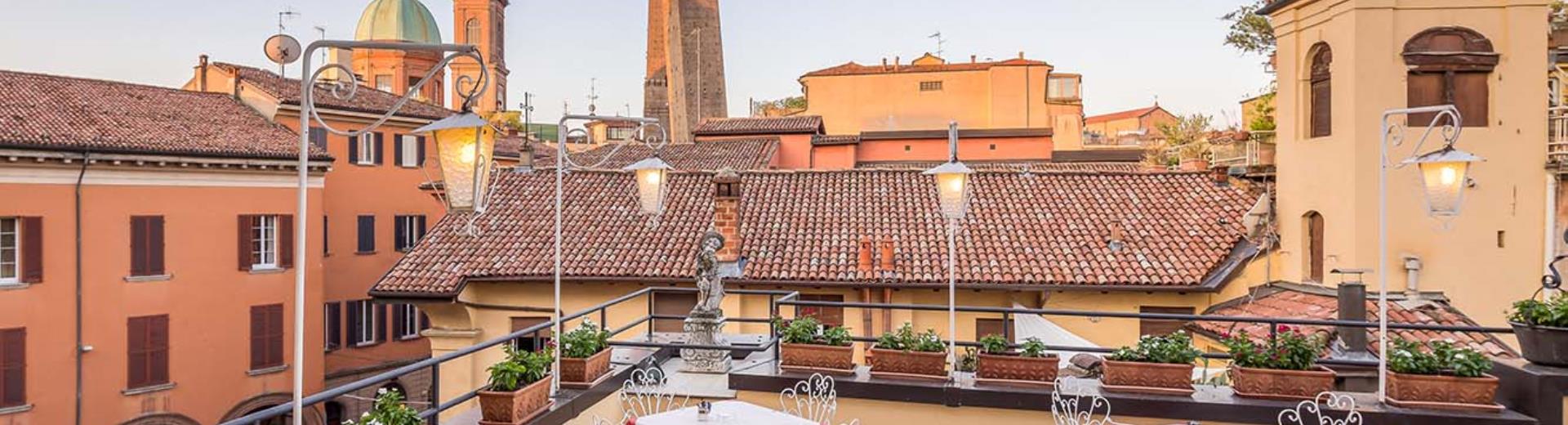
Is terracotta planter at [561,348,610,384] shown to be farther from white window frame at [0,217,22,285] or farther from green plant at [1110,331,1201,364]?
white window frame at [0,217,22,285]

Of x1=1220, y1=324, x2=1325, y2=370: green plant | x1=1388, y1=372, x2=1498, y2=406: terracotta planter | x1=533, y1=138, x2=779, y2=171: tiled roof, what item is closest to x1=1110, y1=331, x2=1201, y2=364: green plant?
x1=1220, y1=324, x2=1325, y2=370: green plant

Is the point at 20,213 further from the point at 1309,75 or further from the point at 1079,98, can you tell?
the point at 1079,98

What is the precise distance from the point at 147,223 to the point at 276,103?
5074mm

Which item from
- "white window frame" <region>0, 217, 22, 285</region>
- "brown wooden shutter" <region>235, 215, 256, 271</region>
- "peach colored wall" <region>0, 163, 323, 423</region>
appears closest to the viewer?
"white window frame" <region>0, 217, 22, 285</region>

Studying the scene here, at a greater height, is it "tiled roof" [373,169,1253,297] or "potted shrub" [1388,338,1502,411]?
"tiled roof" [373,169,1253,297]

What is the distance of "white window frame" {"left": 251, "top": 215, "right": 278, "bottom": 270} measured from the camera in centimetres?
1902

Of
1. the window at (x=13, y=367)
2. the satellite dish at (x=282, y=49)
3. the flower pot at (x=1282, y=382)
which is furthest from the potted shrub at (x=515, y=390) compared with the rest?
the satellite dish at (x=282, y=49)

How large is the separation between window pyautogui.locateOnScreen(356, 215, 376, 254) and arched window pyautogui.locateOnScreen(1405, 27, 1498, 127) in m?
22.0

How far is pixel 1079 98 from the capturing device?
3397cm

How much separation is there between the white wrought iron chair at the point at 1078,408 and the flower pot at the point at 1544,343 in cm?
236

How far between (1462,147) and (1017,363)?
27.8ft

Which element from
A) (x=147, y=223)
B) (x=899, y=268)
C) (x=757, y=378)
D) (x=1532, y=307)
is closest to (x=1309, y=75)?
(x=899, y=268)

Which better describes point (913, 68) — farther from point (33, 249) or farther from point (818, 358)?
point (818, 358)

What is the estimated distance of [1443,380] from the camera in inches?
210
